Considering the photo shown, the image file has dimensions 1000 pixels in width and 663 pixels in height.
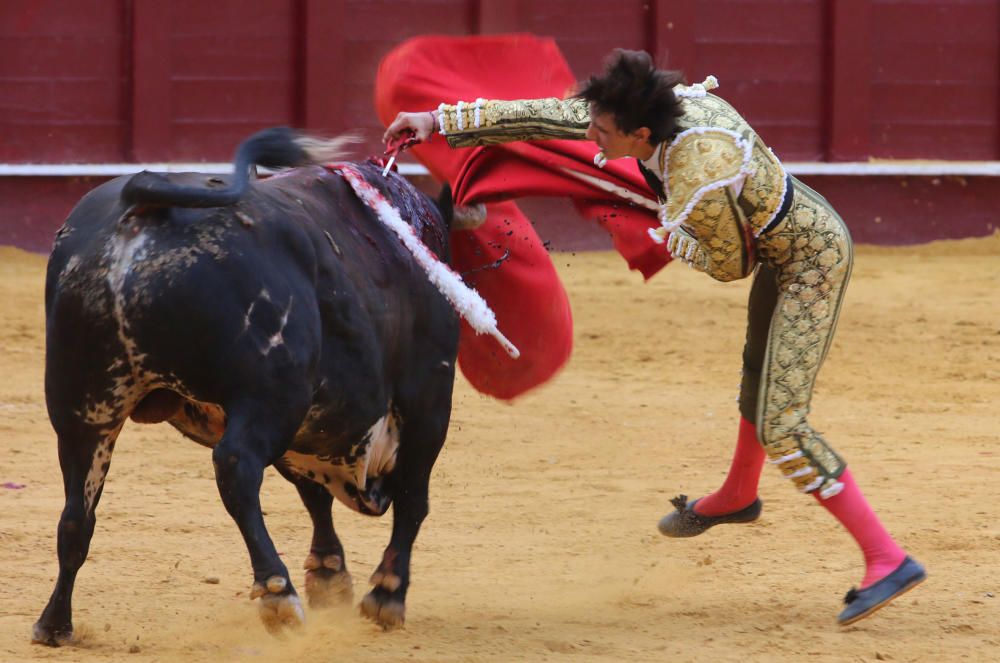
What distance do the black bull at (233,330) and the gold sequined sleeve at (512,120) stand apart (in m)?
0.31

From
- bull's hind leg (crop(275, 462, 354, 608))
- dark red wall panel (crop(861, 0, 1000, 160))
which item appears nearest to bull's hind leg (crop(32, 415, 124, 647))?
bull's hind leg (crop(275, 462, 354, 608))

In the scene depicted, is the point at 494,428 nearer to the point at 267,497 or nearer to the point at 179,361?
the point at 267,497

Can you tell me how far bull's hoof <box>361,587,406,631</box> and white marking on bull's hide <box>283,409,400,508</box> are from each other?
0.23m

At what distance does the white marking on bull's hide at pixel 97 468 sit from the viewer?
272 cm

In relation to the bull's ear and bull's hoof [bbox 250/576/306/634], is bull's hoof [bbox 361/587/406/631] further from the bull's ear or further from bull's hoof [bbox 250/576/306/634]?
the bull's ear

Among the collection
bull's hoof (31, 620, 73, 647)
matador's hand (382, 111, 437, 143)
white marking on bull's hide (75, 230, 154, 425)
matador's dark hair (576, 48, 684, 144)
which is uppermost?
matador's dark hair (576, 48, 684, 144)

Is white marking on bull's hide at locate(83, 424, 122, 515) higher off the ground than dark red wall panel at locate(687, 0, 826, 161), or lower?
lower

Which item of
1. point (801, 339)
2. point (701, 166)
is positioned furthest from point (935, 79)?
point (701, 166)

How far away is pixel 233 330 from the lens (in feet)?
8.32

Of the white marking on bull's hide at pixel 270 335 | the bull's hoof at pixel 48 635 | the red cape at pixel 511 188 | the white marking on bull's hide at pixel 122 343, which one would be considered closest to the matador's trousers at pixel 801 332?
the red cape at pixel 511 188

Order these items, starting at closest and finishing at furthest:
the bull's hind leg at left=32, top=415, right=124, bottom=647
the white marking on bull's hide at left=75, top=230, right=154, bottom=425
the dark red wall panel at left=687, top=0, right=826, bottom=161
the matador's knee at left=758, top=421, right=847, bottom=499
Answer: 1. the white marking on bull's hide at left=75, top=230, right=154, bottom=425
2. the bull's hind leg at left=32, top=415, right=124, bottom=647
3. the matador's knee at left=758, top=421, right=847, bottom=499
4. the dark red wall panel at left=687, top=0, right=826, bottom=161

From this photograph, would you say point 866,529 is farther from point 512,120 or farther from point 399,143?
point 399,143

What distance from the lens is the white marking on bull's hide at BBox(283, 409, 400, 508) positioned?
308cm

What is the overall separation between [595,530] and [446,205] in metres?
1.03
